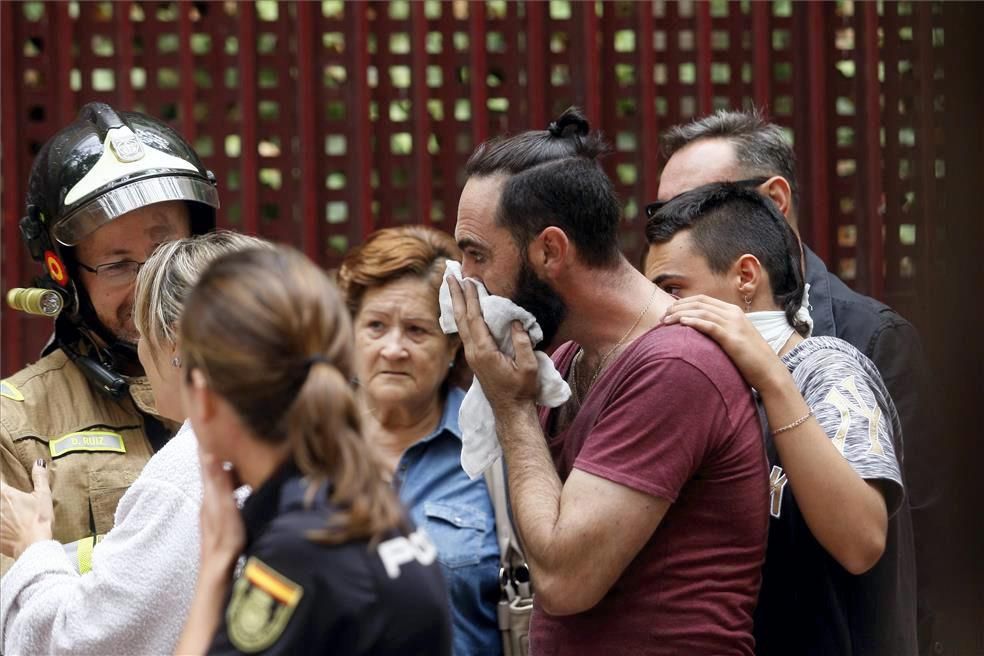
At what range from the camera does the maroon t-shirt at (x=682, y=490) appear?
222 centimetres

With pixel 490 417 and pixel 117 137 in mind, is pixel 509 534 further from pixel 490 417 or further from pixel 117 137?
pixel 117 137

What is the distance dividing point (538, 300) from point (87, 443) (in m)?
1.12

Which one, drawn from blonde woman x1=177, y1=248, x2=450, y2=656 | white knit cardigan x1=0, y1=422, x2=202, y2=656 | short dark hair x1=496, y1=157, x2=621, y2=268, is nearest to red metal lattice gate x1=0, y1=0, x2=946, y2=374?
short dark hair x1=496, y1=157, x2=621, y2=268

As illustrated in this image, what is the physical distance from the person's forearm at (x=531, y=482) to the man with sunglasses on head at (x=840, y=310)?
0.87 m

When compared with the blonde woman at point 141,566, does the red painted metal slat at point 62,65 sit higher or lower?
higher

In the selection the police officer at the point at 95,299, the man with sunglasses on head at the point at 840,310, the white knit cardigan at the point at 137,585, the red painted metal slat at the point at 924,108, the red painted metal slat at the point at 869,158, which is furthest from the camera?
the red painted metal slat at the point at 869,158

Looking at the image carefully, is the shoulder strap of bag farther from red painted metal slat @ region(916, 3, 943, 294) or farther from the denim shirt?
red painted metal slat @ region(916, 3, 943, 294)

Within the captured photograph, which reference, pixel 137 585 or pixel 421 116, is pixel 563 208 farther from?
pixel 421 116

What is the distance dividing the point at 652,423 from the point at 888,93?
2567 mm

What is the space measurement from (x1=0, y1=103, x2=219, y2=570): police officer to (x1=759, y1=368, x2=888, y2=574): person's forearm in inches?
56.8

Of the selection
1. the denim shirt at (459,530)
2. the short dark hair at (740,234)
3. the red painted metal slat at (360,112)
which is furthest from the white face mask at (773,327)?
the red painted metal slat at (360,112)

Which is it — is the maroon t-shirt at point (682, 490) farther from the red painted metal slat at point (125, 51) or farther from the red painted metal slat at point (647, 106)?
the red painted metal slat at point (125, 51)

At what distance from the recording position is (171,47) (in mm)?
4332

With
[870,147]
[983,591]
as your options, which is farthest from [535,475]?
[870,147]
